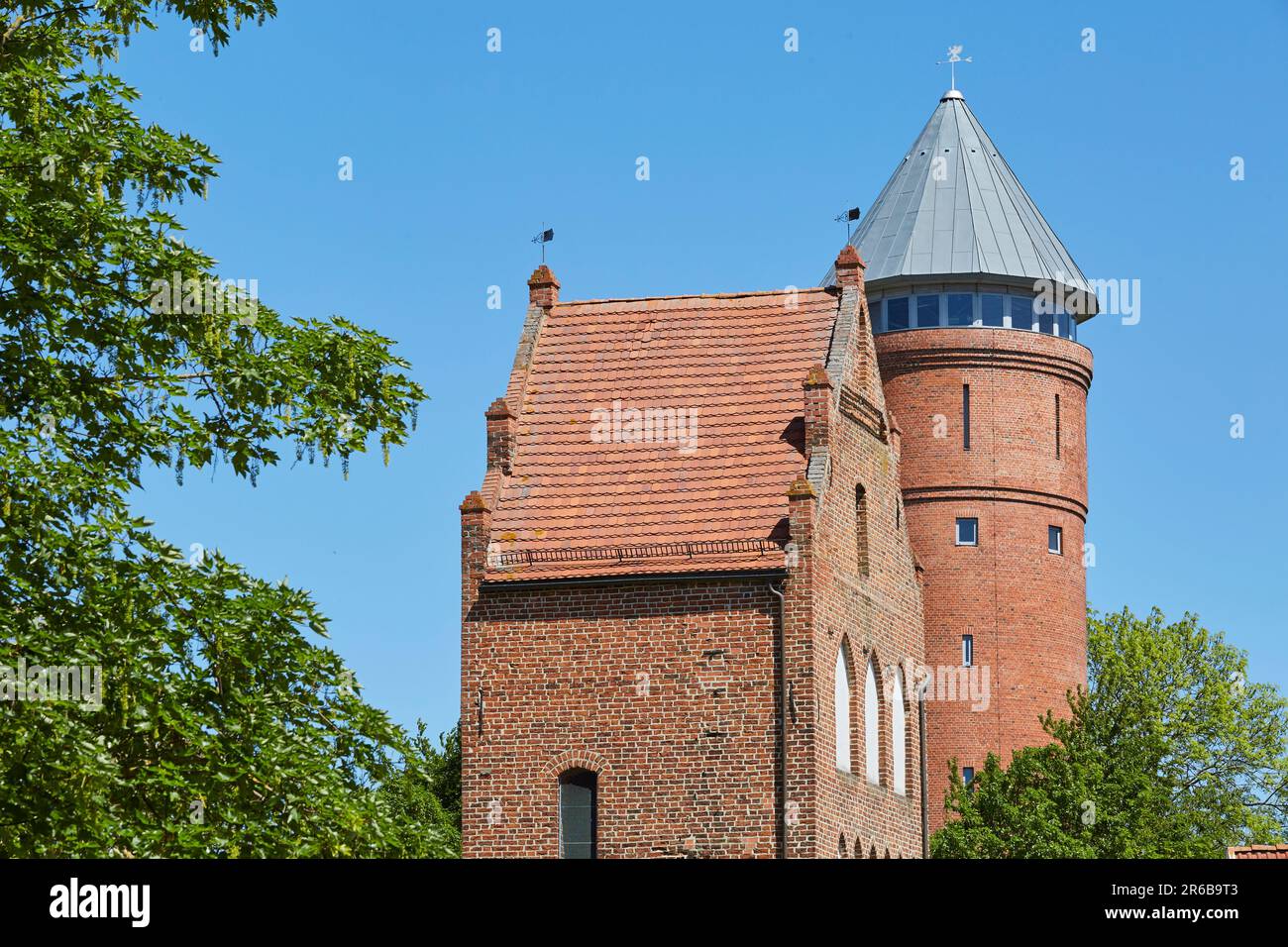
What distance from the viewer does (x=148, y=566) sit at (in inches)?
645

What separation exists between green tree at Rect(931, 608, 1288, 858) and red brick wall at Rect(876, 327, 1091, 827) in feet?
5.38

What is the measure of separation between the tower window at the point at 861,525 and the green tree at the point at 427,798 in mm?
→ 8738

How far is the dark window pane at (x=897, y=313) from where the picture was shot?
54906 millimetres

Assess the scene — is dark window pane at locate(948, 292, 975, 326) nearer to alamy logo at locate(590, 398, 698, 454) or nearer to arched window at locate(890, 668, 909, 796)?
arched window at locate(890, 668, 909, 796)

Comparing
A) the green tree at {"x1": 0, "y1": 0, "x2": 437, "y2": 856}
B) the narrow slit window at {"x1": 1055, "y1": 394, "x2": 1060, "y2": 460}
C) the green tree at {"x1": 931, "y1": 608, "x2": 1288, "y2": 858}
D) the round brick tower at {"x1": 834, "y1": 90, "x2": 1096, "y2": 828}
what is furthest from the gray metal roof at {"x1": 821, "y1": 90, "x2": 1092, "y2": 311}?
the green tree at {"x1": 0, "y1": 0, "x2": 437, "y2": 856}

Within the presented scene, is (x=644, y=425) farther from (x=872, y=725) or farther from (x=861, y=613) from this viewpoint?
(x=872, y=725)

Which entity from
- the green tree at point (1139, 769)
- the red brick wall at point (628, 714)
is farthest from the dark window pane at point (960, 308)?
A: the red brick wall at point (628, 714)

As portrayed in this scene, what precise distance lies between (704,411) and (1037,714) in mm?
21256

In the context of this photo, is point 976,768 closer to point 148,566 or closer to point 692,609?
point 692,609

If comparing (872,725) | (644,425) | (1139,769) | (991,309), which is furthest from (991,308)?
(872,725)

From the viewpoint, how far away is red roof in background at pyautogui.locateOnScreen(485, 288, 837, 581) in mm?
33812

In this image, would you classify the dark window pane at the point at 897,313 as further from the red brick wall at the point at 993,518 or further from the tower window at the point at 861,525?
the tower window at the point at 861,525

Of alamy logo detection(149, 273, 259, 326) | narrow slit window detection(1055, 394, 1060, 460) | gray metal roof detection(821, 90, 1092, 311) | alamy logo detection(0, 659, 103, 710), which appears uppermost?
gray metal roof detection(821, 90, 1092, 311)
